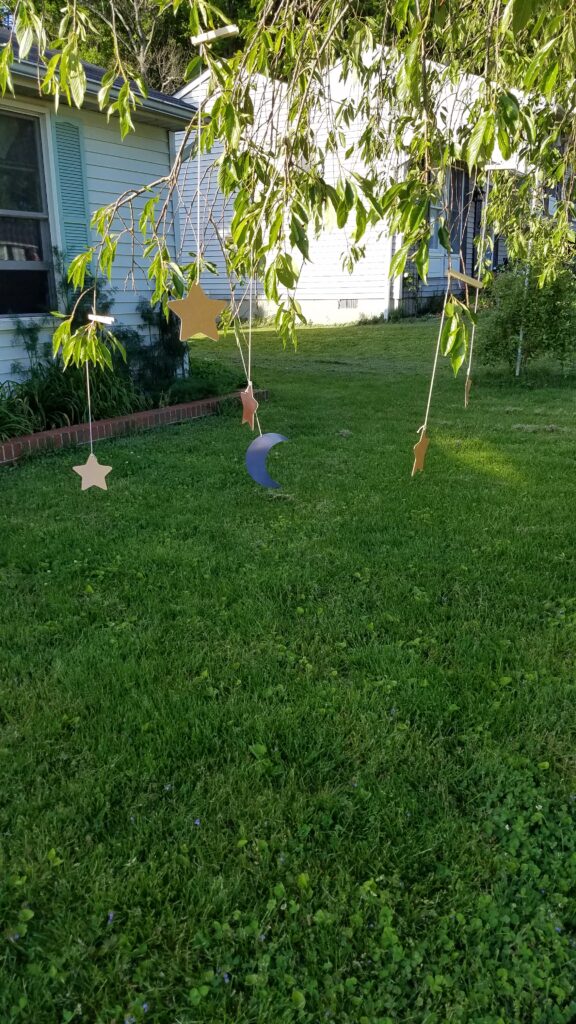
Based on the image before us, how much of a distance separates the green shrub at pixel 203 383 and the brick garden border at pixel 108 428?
0.10m

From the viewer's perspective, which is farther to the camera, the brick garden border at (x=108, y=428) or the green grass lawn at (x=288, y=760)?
the brick garden border at (x=108, y=428)

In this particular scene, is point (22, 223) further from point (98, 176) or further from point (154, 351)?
point (154, 351)

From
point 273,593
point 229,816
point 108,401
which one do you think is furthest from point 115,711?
point 108,401

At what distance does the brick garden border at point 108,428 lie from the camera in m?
5.72

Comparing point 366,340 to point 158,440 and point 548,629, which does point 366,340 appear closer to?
point 158,440

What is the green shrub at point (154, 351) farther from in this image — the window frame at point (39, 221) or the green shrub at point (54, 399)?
the window frame at point (39, 221)

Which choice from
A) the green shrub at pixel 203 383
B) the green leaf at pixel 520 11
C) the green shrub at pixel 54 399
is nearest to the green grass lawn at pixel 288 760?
the green shrub at pixel 54 399

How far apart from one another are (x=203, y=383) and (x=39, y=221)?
226cm

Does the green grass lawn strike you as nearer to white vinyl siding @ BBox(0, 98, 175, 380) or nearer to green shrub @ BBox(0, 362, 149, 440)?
green shrub @ BBox(0, 362, 149, 440)

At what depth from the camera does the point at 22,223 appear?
6.69 m

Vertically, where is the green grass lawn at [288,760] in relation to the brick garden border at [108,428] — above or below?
below

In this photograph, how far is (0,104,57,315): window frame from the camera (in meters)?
6.46

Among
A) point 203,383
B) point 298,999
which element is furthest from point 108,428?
point 298,999

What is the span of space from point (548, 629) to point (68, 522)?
9.09 ft
